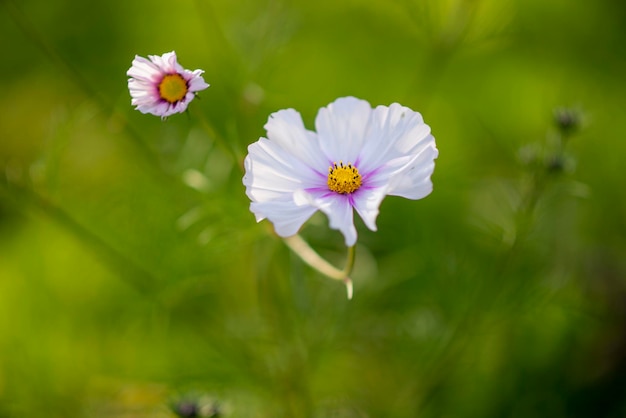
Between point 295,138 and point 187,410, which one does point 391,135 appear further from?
point 187,410

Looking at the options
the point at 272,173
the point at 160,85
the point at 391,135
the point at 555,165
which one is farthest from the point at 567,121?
the point at 160,85

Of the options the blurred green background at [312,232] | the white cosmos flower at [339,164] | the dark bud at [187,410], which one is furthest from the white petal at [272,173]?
the dark bud at [187,410]

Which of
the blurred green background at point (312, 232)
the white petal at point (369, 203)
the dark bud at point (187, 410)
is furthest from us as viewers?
the blurred green background at point (312, 232)

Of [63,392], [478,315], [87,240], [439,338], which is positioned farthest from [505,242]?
[63,392]

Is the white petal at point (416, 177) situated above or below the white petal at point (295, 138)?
below

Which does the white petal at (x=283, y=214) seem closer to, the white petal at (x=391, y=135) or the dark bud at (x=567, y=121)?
the white petal at (x=391, y=135)

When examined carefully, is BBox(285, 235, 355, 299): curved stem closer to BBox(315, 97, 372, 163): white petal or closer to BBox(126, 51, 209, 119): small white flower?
BBox(315, 97, 372, 163): white petal

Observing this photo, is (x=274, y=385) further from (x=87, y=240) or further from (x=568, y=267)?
(x=568, y=267)
